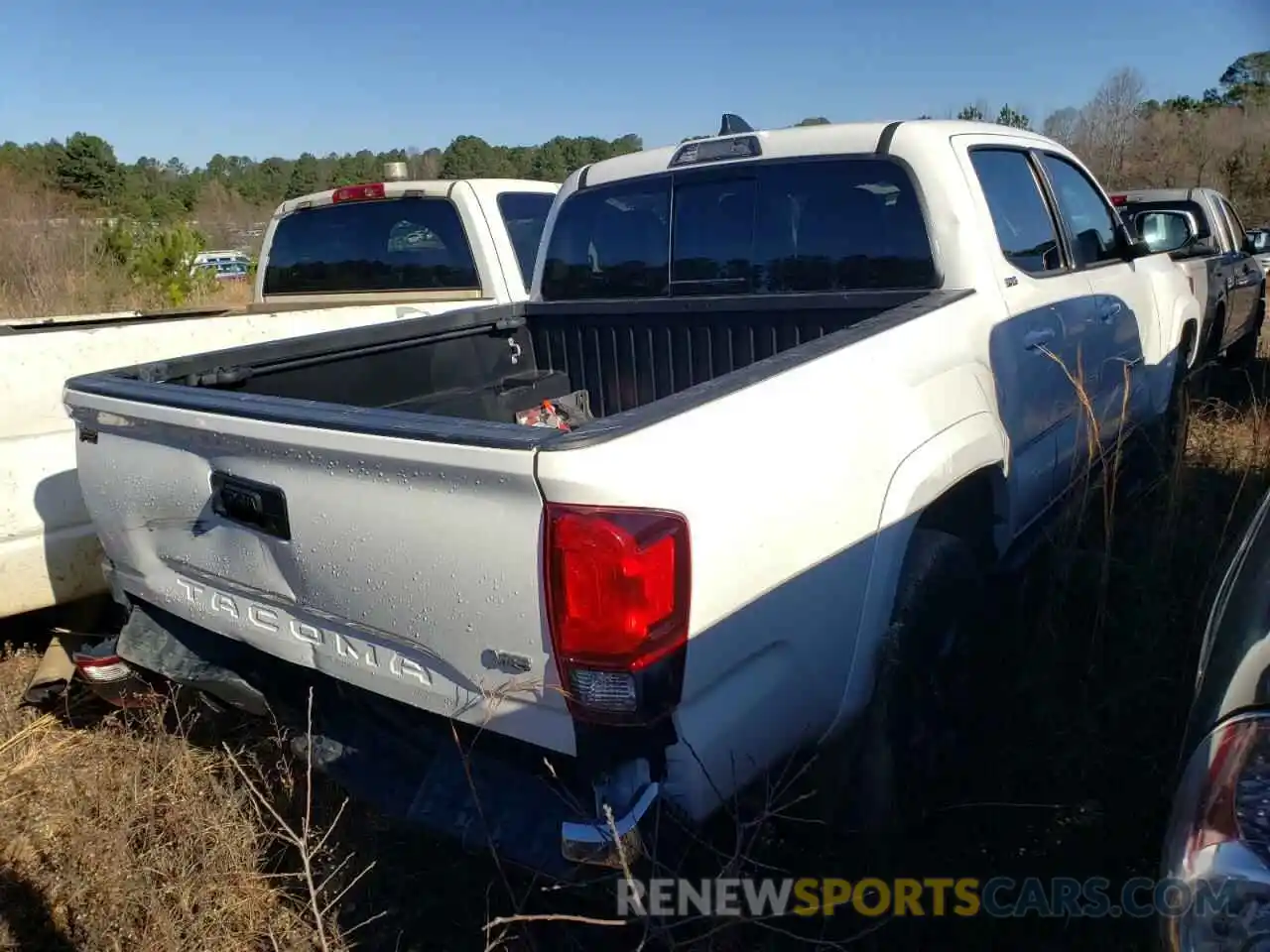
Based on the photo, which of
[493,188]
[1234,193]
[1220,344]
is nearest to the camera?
[493,188]

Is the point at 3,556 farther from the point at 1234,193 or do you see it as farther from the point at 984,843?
the point at 1234,193

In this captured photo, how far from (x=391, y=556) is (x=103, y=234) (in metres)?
18.3

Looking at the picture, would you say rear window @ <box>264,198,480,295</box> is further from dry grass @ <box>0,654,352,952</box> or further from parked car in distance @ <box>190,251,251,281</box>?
parked car in distance @ <box>190,251,251,281</box>

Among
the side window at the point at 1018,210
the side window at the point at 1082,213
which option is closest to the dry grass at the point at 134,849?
the side window at the point at 1018,210

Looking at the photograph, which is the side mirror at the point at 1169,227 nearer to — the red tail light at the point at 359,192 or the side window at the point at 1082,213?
the side window at the point at 1082,213

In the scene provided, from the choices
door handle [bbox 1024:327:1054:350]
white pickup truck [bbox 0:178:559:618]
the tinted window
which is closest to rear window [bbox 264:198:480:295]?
white pickup truck [bbox 0:178:559:618]

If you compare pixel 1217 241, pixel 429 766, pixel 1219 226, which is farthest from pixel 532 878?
pixel 1219 226

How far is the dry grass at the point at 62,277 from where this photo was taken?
47.0ft

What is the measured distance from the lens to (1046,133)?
83.0 feet

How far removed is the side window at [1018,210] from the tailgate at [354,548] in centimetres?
236

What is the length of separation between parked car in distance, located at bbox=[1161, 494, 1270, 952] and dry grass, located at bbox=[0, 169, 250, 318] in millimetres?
13244

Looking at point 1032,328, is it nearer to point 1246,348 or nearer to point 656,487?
point 656,487

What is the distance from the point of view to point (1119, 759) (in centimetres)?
285

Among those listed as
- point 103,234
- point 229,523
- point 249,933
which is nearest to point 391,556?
point 229,523
